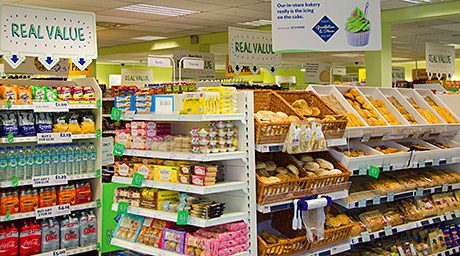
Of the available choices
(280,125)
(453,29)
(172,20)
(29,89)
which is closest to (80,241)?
(29,89)

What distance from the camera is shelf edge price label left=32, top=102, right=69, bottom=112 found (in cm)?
537

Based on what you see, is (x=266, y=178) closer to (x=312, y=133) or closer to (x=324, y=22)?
(x=312, y=133)

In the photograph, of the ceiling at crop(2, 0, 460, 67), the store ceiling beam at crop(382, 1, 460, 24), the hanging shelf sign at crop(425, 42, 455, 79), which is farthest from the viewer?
the hanging shelf sign at crop(425, 42, 455, 79)

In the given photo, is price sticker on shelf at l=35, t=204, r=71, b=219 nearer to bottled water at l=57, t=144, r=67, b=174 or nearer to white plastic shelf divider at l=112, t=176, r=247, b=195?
bottled water at l=57, t=144, r=67, b=174

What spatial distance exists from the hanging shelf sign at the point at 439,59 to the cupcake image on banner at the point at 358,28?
6655mm

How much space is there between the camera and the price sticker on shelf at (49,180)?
18.0 feet

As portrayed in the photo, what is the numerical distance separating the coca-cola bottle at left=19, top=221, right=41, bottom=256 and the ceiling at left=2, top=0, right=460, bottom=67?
5.23m

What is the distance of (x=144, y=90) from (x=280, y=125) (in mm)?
4167

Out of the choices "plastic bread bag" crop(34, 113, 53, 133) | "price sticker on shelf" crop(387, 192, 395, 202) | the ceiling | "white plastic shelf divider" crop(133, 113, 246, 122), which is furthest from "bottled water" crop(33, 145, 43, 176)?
the ceiling

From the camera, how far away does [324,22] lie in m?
4.74

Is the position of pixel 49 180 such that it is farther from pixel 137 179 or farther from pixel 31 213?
pixel 137 179

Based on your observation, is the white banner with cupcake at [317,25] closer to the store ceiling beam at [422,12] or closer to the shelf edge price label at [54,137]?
the shelf edge price label at [54,137]

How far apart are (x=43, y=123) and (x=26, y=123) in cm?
16

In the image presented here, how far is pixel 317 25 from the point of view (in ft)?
15.6
